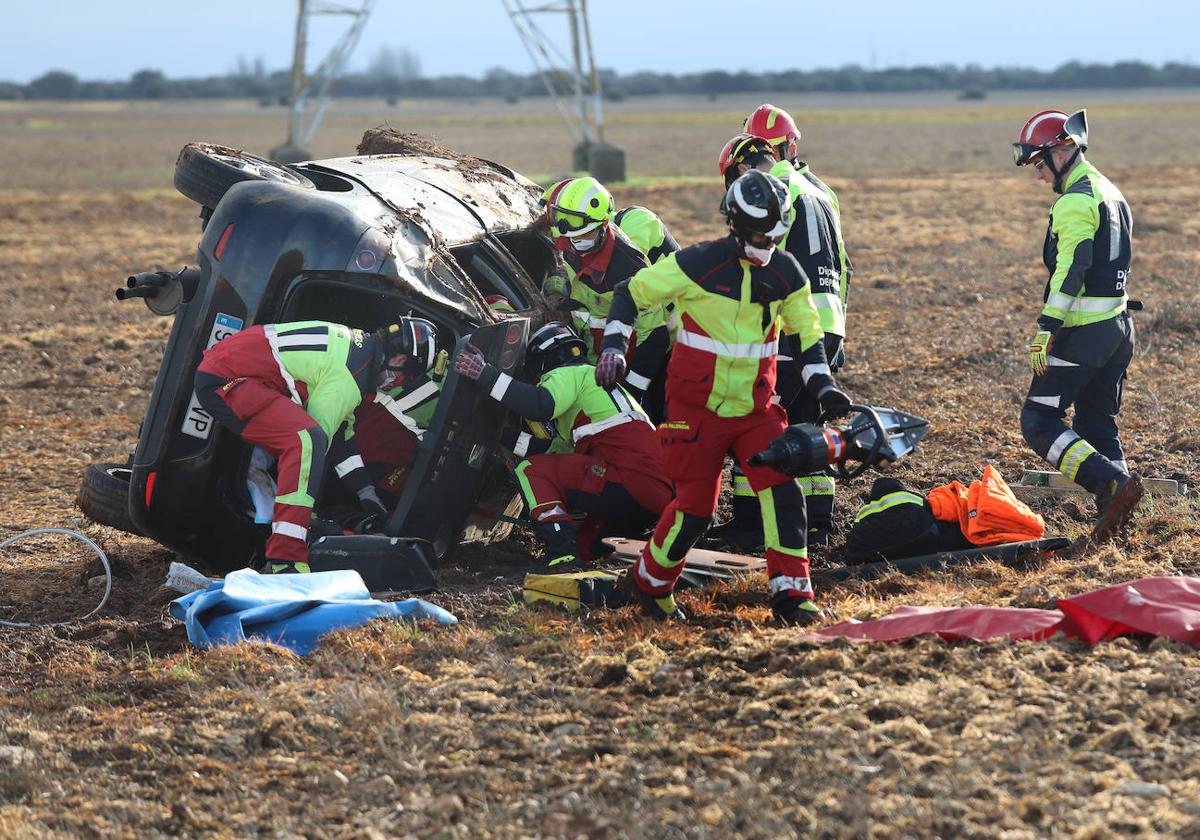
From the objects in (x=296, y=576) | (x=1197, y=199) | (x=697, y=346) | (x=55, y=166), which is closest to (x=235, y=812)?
(x=296, y=576)

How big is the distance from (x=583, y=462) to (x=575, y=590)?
3.91 ft

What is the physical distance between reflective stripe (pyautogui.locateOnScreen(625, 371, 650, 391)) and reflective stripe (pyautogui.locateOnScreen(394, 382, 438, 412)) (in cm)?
105

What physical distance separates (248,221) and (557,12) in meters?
19.3

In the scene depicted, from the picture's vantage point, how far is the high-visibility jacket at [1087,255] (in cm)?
721

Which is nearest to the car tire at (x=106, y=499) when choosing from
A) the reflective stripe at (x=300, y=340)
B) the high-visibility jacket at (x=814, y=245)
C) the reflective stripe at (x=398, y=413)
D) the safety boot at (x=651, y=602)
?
the reflective stripe at (x=300, y=340)

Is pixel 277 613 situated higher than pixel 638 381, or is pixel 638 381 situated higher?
pixel 638 381

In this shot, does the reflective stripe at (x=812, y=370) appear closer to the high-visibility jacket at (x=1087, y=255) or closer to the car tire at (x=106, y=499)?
the high-visibility jacket at (x=1087, y=255)

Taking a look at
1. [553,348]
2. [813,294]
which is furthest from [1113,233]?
[553,348]

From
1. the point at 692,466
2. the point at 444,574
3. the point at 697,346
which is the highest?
the point at 697,346

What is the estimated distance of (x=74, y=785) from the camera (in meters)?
4.90

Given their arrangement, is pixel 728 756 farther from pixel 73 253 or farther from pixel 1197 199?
pixel 1197 199

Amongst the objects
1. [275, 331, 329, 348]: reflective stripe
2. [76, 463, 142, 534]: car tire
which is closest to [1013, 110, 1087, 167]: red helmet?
[275, 331, 329, 348]: reflective stripe

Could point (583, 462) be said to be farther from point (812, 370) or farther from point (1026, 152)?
point (1026, 152)

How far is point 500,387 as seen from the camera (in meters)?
7.14
